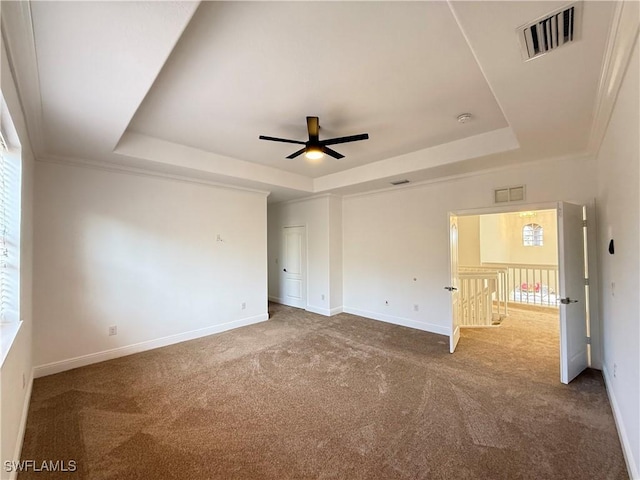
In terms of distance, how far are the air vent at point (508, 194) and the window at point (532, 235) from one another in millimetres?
6515

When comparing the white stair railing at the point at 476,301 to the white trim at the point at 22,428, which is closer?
the white trim at the point at 22,428

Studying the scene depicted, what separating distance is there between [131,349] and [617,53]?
5.55 metres

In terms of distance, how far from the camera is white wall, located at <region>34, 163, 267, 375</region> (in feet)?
10.8

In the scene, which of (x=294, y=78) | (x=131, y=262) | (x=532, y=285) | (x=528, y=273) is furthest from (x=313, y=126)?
(x=532, y=285)

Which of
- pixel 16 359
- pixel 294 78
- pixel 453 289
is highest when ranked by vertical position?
pixel 294 78

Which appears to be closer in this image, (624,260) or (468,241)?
(624,260)

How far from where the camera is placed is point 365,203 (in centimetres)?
573

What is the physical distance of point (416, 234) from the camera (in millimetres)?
4934

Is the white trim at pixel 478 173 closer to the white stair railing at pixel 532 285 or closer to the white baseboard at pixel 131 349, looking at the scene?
the white stair railing at pixel 532 285

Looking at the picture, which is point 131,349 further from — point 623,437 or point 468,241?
point 468,241

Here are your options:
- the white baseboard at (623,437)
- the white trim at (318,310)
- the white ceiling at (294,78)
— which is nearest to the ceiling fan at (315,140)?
the white ceiling at (294,78)

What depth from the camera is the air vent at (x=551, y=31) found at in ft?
4.58

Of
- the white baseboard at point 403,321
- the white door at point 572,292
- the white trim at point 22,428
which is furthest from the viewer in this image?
the white baseboard at point 403,321

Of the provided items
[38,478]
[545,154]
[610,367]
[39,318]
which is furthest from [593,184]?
[39,318]
